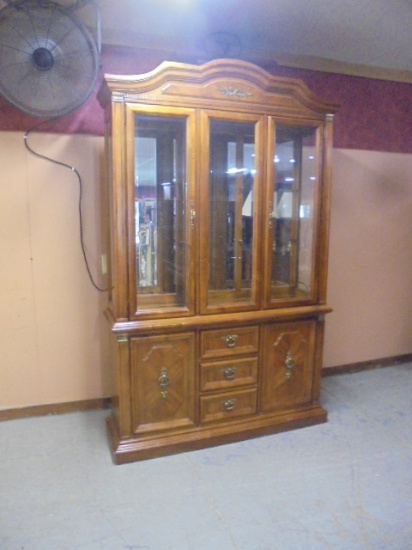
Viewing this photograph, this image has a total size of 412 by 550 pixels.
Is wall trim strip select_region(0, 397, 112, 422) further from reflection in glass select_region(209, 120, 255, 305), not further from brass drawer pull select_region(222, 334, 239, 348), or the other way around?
reflection in glass select_region(209, 120, 255, 305)

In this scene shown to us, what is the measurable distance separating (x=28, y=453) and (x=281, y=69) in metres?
3.12

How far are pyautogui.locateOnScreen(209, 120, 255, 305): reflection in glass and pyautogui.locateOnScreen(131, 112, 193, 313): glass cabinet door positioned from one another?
0.67ft

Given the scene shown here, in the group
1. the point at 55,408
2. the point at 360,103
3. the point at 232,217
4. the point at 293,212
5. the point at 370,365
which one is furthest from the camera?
the point at 370,365

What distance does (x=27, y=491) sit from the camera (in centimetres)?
203

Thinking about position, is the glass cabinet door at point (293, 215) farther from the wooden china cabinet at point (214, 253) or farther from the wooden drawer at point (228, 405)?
the wooden drawer at point (228, 405)

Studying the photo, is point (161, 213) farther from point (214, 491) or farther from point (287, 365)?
point (214, 491)

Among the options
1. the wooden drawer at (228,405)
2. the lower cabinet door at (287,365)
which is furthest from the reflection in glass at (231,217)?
the wooden drawer at (228,405)

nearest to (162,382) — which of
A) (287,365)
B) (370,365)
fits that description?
(287,365)

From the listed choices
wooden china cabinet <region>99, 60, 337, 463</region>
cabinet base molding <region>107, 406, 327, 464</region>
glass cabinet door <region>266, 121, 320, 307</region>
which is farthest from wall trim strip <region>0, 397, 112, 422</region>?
glass cabinet door <region>266, 121, 320, 307</region>

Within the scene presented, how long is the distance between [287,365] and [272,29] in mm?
2189

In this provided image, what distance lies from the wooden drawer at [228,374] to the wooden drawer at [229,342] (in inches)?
2.3

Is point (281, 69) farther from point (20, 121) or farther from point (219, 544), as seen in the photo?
point (219, 544)

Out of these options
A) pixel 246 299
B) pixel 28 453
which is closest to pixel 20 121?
pixel 246 299

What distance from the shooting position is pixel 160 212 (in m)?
2.47
